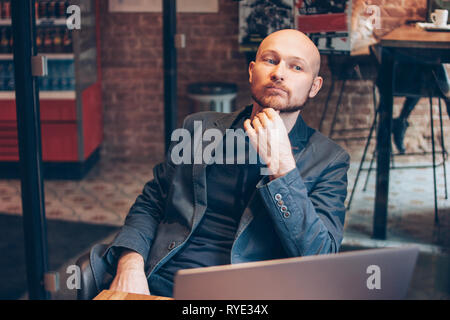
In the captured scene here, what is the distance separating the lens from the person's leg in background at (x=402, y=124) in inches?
89.8

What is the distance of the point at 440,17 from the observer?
2.01 meters

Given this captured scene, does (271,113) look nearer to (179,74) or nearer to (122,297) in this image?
(122,297)

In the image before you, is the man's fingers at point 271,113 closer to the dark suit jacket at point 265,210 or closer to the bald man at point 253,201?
the bald man at point 253,201

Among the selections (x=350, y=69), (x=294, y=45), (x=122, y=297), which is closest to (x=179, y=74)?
(x=350, y=69)

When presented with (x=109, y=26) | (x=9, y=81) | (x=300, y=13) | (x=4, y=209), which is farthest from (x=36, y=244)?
(x=300, y=13)

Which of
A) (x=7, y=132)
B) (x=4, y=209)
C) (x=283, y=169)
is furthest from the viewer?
(x=7, y=132)

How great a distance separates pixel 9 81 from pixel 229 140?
59.6 inches

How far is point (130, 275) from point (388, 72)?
4.69 ft

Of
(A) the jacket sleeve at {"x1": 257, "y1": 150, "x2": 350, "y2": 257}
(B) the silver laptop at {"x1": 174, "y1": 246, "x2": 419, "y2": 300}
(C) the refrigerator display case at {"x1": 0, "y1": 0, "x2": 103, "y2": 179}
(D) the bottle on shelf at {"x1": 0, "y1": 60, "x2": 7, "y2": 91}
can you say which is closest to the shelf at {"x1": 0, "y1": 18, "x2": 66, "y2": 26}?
(C) the refrigerator display case at {"x1": 0, "y1": 0, "x2": 103, "y2": 179}

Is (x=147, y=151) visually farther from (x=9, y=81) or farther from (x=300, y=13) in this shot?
(x=300, y=13)

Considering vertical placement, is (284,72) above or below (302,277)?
above

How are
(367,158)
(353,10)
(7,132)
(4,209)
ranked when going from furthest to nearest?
(7,132), (4,209), (367,158), (353,10)

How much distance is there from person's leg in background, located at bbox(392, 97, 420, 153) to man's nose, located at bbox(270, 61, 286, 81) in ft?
3.35

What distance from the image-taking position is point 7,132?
322 cm
